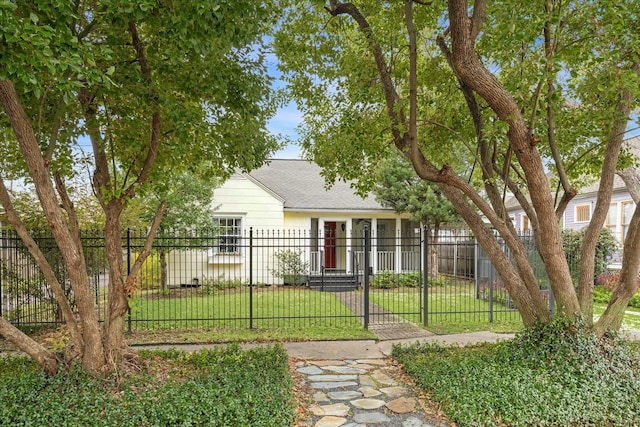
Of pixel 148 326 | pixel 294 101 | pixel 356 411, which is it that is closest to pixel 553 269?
pixel 356 411

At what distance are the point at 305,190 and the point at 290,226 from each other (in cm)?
194

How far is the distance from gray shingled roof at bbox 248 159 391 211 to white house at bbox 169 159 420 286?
4cm

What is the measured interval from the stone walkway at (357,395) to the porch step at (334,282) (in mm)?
7897

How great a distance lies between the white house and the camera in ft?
48.2

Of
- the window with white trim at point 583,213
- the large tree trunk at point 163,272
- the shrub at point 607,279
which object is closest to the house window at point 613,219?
the window with white trim at point 583,213

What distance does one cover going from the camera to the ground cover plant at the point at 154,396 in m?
3.86

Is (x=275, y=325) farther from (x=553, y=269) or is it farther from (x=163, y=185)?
(x=553, y=269)

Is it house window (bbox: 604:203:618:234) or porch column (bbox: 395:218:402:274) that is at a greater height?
house window (bbox: 604:203:618:234)

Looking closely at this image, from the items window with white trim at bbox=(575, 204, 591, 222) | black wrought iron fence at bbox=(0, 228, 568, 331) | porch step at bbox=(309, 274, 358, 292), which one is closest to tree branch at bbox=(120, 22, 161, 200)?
black wrought iron fence at bbox=(0, 228, 568, 331)

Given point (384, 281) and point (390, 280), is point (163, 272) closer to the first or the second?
point (384, 281)

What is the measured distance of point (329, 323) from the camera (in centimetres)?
912

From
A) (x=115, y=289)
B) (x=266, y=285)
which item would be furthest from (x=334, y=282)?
(x=115, y=289)

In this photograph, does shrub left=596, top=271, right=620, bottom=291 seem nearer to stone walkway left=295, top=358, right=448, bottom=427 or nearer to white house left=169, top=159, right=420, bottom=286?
white house left=169, top=159, right=420, bottom=286

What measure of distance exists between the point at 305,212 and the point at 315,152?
334 inches
